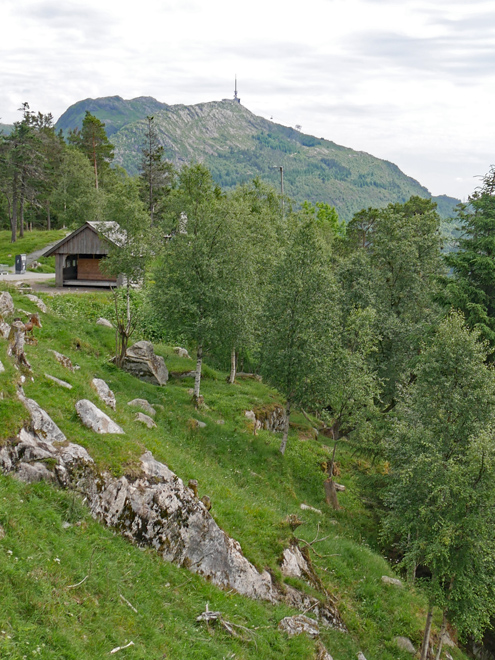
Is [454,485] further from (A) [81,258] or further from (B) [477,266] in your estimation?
(A) [81,258]

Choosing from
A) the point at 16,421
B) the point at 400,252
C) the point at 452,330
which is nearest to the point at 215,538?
the point at 16,421

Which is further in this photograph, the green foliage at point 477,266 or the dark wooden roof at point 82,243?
the dark wooden roof at point 82,243

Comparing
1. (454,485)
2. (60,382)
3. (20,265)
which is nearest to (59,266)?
(20,265)

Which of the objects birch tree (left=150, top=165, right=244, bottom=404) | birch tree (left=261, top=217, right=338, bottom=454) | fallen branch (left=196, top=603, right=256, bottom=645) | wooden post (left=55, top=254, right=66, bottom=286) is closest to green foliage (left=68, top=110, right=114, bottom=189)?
wooden post (left=55, top=254, right=66, bottom=286)

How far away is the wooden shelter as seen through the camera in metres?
46.9

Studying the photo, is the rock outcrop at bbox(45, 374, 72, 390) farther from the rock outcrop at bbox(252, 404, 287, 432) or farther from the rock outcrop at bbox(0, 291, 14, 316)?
the rock outcrop at bbox(252, 404, 287, 432)

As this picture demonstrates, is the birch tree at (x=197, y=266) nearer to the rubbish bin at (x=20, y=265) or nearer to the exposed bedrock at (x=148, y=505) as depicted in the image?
the exposed bedrock at (x=148, y=505)

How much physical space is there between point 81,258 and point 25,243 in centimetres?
2768

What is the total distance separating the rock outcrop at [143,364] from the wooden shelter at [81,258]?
16.2 m

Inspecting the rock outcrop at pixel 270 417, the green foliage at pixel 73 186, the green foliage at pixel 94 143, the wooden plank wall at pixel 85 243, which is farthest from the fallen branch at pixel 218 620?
the green foliage at pixel 94 143

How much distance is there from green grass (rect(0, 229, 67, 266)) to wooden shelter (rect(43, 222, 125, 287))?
1493 centimetres

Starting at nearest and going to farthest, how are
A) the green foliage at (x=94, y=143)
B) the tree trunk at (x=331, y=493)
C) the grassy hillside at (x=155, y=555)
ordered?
the grassy hillside at (x=155, y=555)
the tree trunk at (x=331, y=493)
the green foliage at (x=94, y=143)

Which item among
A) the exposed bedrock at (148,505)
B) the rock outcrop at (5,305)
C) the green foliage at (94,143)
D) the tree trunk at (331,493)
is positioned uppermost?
the green foliage at (94,143)

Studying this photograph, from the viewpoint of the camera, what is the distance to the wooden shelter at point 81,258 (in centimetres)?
4691
